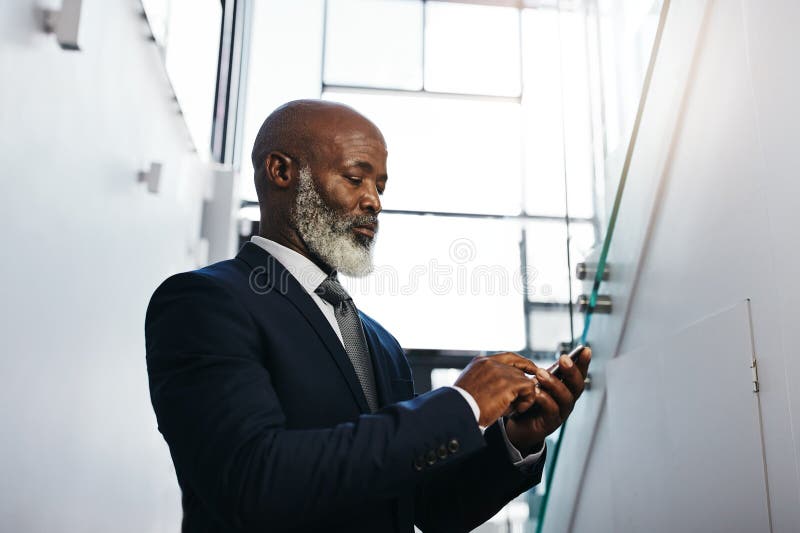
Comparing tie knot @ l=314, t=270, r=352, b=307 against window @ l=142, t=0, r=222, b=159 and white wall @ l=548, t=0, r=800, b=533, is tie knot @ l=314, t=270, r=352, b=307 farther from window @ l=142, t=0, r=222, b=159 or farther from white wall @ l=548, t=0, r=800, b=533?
window @ l=142, t=0, r=222, b=159

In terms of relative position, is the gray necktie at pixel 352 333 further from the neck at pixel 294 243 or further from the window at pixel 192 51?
the window at pixel 192 51

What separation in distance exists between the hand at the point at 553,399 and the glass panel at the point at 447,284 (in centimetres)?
339

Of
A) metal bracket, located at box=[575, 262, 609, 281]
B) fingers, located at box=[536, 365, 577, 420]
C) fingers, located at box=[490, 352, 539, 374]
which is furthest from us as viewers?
metal bracket, located at box=[575, 262, 609, 281]

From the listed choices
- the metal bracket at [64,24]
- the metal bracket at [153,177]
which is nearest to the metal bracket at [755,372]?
the metal bracket at [64,24]

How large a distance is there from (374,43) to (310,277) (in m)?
4.27

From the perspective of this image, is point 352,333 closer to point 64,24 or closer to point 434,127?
point 64,24

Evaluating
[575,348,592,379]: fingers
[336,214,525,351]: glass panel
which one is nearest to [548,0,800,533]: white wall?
[575,348,592,379]: fingers

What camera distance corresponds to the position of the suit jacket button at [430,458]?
117 centimetres

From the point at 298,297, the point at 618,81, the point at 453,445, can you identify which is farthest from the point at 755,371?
the point at 618,81

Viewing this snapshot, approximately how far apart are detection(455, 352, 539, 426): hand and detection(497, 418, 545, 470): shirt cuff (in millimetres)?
238

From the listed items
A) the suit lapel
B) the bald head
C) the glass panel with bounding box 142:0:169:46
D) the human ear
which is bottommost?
the suit lapel

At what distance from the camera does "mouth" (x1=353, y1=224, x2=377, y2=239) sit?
1652 millimetres

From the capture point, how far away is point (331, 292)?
5.24 feet

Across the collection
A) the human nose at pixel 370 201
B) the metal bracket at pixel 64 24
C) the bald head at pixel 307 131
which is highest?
the metal bracket at pixel 64 24
